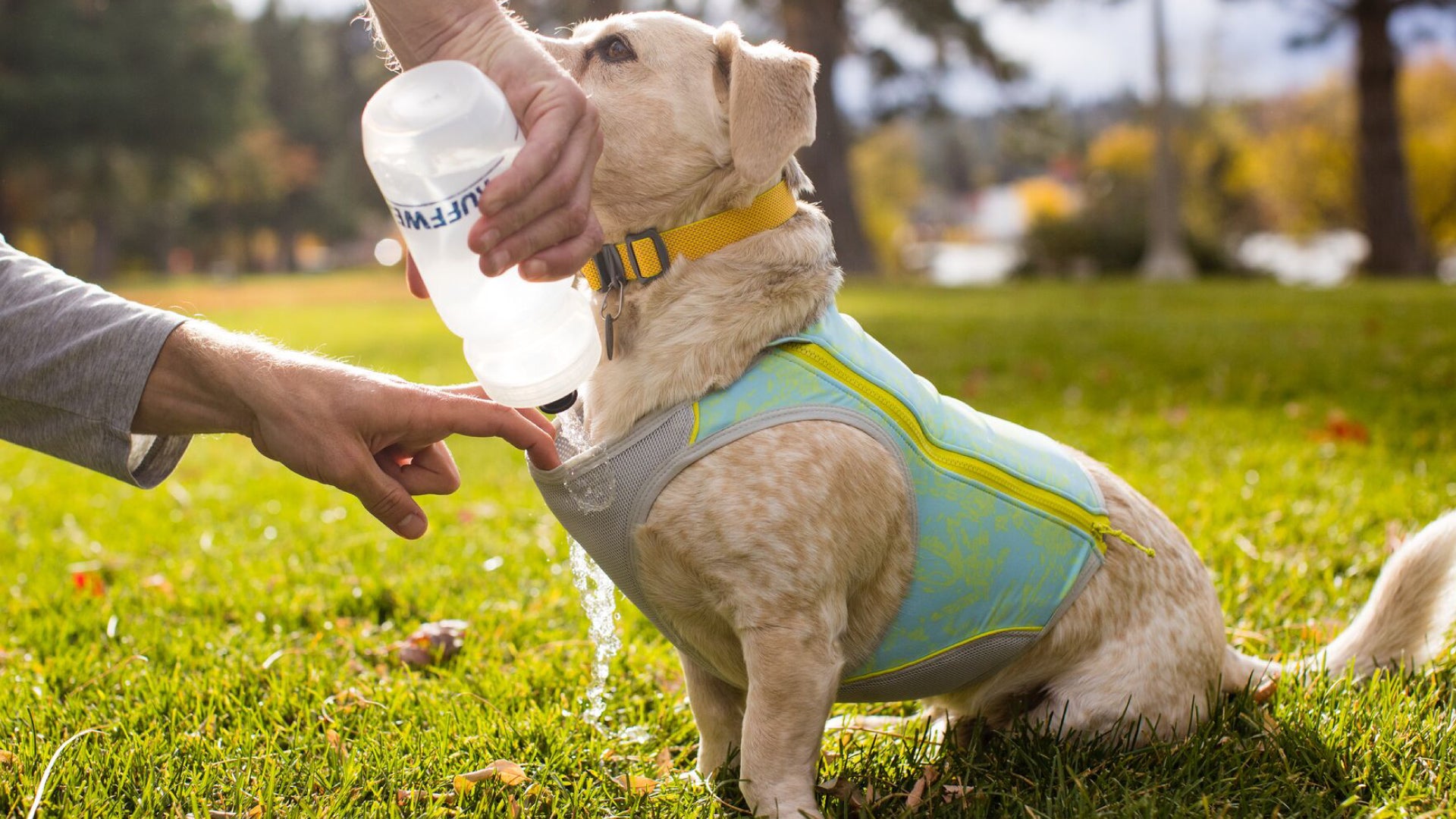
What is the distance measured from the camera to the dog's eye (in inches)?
97.0

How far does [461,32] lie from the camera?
2.21 m

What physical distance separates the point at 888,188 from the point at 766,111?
170 ft

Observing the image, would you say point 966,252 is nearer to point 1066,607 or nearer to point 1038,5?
point 1038,5

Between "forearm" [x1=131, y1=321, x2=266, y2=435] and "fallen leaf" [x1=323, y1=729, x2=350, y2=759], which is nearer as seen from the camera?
"forearm" [x1=131, y1=321, x2=266, y2=435]

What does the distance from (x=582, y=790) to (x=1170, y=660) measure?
1.35 metres

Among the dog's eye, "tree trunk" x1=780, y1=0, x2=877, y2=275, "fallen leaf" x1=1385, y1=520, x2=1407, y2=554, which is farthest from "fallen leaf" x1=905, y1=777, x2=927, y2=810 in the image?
"tree trunk" x1=780, y1=0, x2=877, y2=275

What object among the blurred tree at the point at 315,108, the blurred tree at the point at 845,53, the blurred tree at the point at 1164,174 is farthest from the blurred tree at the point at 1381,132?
the blurred tree at the point at 315,108

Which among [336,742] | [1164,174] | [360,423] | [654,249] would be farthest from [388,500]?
[1164,174]

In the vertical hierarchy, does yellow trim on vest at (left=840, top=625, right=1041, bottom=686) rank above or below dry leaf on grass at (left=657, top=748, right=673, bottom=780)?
above

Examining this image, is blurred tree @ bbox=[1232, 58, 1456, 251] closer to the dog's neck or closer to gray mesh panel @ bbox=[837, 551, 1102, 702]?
gray mesh panel @ bbox=[837, 551, 1102, 702]

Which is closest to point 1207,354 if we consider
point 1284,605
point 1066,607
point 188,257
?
point 1284,605

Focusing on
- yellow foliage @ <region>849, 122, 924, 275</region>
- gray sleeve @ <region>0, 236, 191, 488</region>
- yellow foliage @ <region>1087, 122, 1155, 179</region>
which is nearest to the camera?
gray sleeve @ <region>0, 236, 191, 488</region>

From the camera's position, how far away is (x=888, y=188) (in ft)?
173

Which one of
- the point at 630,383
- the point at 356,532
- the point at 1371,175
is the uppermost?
the point at 630,383
